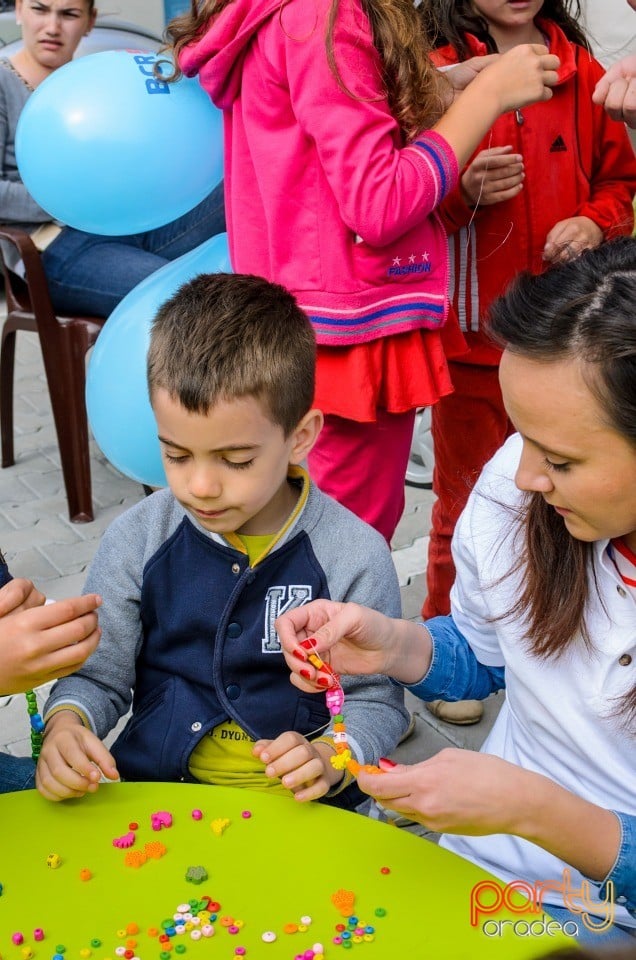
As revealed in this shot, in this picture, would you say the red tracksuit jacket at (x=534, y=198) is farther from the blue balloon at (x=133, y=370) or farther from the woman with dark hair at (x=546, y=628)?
the woman with dark hair at (x=546, y=628)

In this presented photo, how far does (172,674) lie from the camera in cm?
174

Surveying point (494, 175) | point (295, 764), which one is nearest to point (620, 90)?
point (494, 175)

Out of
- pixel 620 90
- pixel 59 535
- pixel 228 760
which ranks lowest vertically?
pixel 59 535

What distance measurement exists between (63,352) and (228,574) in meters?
2.11

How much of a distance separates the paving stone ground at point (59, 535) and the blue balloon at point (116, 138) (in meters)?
1.22

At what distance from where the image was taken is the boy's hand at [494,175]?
223 cm

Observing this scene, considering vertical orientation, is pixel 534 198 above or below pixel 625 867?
above

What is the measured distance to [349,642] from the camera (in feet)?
4.97

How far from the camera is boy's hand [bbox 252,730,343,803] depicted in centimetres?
141

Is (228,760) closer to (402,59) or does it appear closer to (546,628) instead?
(546,628)

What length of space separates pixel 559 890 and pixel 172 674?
0.68m

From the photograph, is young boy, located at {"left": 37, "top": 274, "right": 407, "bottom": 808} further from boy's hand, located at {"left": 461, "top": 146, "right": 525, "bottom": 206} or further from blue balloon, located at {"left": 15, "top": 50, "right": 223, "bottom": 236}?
blue balloon, located at {"left": 15, "top": 50, "right": 223, "bottom": 236}

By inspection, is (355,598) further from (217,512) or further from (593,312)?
(593,312)

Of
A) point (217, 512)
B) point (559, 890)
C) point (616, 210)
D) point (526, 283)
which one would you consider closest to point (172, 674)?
point (217, 512)
